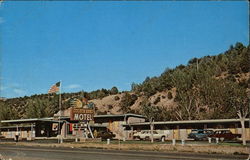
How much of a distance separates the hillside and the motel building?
314 centimetres

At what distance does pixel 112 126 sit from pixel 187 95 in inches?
771

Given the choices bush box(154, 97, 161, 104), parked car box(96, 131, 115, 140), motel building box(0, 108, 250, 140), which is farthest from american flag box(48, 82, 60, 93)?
bush box(154, 97, 161, 104)

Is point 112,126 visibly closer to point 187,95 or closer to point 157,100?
point 187,95

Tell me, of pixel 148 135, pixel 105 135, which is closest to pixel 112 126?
pixel 105 135

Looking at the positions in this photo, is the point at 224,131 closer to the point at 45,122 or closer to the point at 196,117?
the point at 196,117

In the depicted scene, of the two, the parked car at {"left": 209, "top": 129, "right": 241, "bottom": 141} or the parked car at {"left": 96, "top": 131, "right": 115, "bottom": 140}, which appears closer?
the parked car at {"left": 209, "top": 129, "right": 241, "bottom": 141}

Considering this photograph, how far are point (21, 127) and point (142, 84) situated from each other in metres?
43.6

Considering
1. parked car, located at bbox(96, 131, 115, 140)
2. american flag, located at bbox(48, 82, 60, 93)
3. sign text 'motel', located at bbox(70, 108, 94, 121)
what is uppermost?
american flag, located at bbox(48, 82, 60, 93)

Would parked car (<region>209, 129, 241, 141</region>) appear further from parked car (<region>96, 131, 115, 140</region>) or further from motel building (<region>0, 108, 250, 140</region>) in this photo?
parked car (<region>96, 131, 115, 140</region>)

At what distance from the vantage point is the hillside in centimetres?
6425

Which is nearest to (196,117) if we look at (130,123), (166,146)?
(130,123)

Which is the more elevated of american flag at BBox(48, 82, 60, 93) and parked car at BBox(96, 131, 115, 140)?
american flag at BBox(48, 82, 60, 93)

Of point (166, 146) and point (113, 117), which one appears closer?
point (166, 146)

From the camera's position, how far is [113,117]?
6216 cm
